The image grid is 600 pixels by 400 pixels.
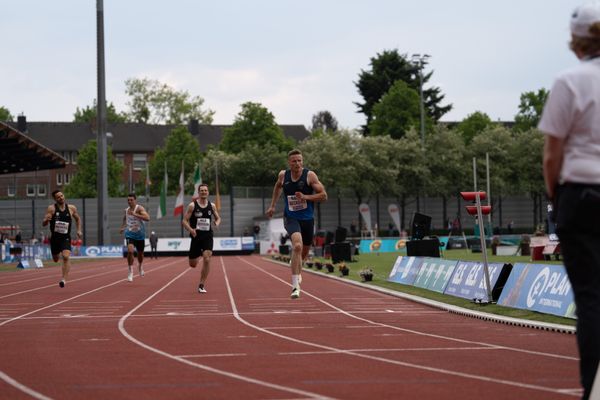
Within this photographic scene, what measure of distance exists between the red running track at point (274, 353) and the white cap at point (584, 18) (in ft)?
8.09

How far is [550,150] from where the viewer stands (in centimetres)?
496

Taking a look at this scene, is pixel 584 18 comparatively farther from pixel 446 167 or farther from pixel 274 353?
pixel 446 167

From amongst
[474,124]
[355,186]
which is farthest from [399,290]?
[474,124]

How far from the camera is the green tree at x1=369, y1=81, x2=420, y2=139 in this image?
96.4 meters

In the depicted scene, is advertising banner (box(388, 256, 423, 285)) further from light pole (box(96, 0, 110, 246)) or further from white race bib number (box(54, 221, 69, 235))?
light pole (box(96, 0, 110, 246))

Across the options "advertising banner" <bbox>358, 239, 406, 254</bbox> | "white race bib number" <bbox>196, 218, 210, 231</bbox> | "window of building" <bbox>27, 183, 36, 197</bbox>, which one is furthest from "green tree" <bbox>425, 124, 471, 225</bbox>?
"white race bib number" <bbox>196, 218, 210, 231</bbox>

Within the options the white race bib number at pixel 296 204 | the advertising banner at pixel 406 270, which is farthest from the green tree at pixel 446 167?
the white race bib number at pixel 296 204

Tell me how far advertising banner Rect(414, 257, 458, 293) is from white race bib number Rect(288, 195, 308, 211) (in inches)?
151

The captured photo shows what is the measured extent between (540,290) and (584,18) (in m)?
8.41

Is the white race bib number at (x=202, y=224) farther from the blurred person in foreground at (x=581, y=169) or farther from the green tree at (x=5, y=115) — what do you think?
the green tree at (x=5, y=115)

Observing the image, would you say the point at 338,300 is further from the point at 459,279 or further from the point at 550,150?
the point at 550,150

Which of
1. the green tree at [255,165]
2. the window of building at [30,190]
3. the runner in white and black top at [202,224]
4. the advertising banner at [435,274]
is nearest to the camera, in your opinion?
the advertising banner at [435,274]

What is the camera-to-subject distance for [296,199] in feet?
49.9

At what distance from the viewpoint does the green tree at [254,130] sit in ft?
333
